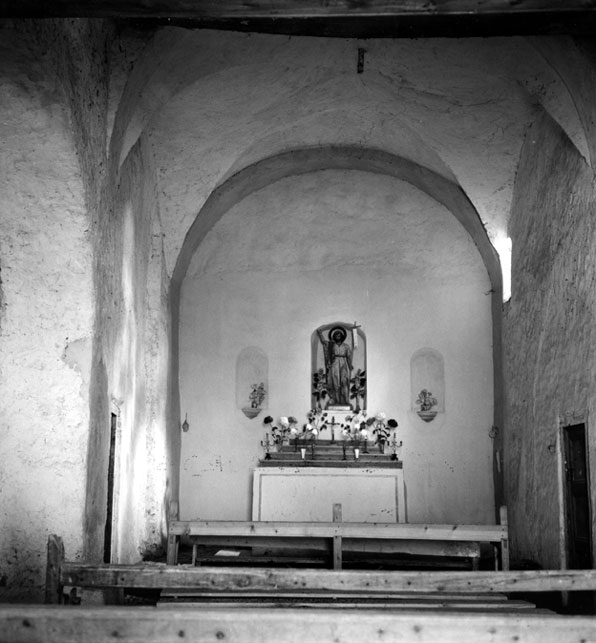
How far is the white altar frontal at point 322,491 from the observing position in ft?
40.2

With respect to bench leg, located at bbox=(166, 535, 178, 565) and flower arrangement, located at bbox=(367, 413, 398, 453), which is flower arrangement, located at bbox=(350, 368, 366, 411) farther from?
bench leg, located at bbox=(166, 535, 178, 565)

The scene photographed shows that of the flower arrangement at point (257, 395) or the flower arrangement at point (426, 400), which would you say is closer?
the flower arrangement at point (426, 400)

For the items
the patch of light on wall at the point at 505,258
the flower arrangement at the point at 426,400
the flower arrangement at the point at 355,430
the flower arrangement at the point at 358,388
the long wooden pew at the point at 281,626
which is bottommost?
the long wooden pew at the point at 281,626

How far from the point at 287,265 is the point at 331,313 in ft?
3.59

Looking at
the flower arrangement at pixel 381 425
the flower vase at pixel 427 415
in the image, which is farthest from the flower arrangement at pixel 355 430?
the flower vase at pixel 427 415

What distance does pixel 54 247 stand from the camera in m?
7.70

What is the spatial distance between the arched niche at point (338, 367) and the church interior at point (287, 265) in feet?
0.16

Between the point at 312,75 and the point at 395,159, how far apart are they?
9.64ft

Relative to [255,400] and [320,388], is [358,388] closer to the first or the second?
[320,388]

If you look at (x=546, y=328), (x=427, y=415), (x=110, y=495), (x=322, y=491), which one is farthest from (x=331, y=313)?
(x=110, y=495)

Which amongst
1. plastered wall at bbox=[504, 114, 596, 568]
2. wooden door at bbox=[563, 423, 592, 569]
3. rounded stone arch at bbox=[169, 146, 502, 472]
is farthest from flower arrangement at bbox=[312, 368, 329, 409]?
wooden door at bbox=[563, 423, 592, 569]

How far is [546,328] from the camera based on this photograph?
10.5 m

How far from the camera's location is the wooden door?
9016mm

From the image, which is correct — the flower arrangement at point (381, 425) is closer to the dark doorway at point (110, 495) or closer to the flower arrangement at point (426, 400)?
the flower arrangement at point (426, 400)
